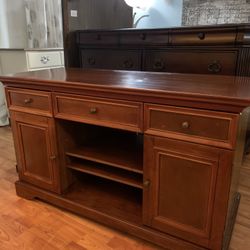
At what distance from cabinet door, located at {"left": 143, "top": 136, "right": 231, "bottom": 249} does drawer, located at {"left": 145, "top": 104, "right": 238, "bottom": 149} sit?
29 mm

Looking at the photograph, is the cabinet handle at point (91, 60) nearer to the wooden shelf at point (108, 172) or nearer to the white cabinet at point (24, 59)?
the white cabinet at point (24, 59)

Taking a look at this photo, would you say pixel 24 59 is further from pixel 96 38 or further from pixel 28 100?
pixel 28 100

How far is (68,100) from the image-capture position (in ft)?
3.90

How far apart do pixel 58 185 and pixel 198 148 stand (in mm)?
801

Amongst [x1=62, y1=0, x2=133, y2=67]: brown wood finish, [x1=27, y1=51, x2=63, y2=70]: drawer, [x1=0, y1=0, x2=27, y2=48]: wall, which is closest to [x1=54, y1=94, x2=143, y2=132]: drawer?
[x1=62, y1=0, x2=133, y2=67]: brown wood finish

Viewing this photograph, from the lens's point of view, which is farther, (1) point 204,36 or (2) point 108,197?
(1) point 204,36

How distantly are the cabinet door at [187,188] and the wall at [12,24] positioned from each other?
2610 mm

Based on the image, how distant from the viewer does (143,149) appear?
1.13 m

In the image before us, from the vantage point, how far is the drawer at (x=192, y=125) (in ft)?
2.78

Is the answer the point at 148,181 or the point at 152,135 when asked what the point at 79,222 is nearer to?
the point at 148,181

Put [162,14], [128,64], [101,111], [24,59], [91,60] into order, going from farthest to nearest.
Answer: [162,14]
[24,59]
[91,60]
[128,64]
[101,111]

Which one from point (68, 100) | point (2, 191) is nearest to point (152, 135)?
point (68, 100)

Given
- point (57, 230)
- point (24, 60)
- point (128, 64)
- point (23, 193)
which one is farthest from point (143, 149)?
point (24, 60)

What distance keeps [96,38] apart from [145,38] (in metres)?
0.42
